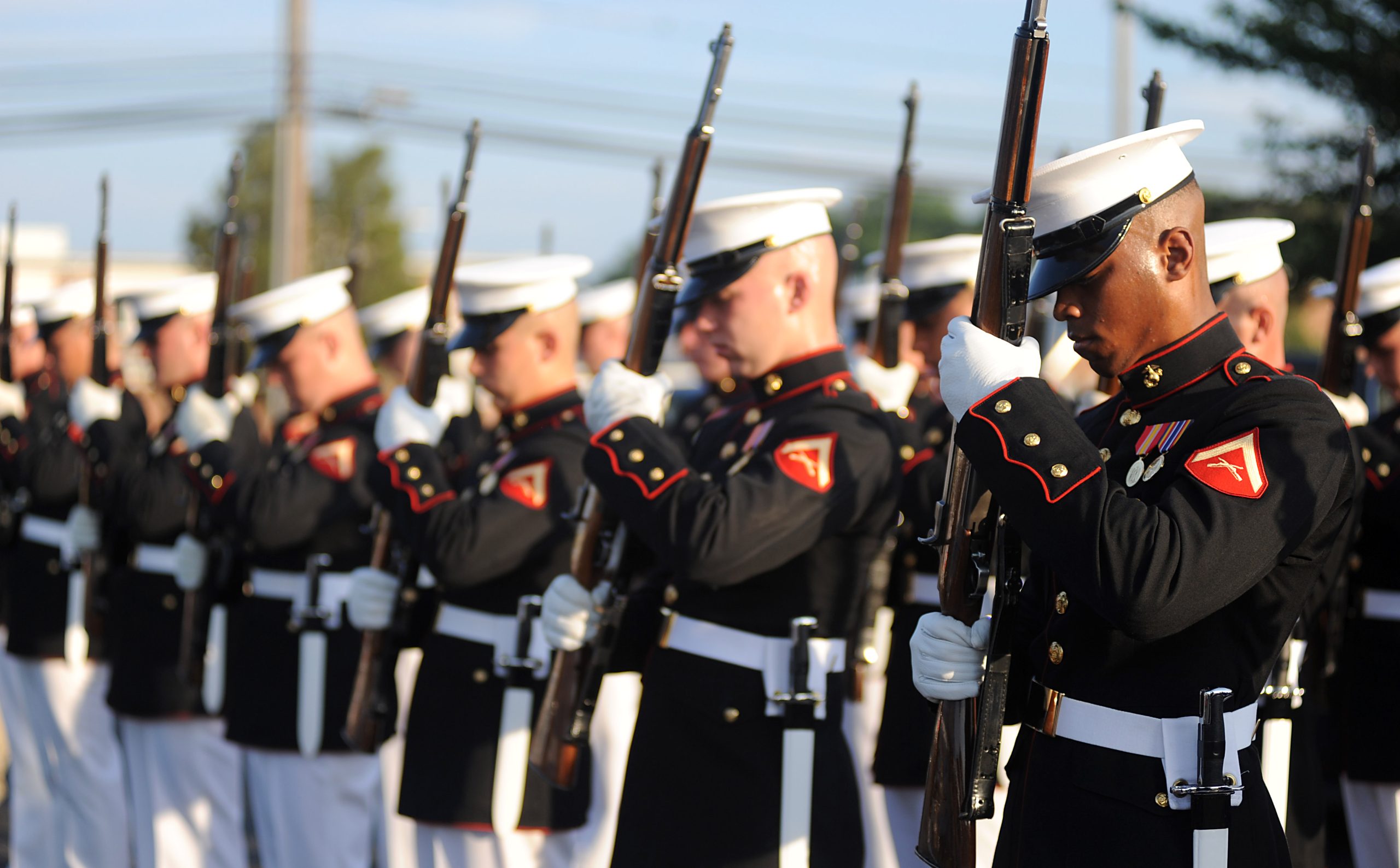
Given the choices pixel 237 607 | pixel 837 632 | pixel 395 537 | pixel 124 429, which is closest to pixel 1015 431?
pixel 837 632

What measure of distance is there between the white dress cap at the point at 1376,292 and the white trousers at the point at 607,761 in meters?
2.62

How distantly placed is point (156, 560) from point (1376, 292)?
459 centimetres

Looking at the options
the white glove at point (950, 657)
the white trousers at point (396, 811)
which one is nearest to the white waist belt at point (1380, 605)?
the white glove at point (950, 657)

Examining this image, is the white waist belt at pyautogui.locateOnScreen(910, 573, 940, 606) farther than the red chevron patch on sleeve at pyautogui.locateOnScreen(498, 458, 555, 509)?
Yes

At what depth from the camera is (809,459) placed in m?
3.48

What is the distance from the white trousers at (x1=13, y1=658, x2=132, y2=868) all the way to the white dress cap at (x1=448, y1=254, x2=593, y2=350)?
2533mm

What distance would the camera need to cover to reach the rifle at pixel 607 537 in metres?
3.71

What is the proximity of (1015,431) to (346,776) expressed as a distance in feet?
11.3

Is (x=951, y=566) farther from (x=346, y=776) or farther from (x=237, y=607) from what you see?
(x=237, y=607)

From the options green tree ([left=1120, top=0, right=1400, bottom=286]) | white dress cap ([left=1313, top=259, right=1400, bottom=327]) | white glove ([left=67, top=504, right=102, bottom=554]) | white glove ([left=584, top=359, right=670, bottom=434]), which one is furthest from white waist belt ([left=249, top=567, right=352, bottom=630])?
green tree ([left=1120, top=0, right=1400, bottom=286])

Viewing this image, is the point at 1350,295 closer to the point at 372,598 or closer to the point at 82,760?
the point at 372,598

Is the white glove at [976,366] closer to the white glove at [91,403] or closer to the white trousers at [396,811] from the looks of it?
the white trousers at [396,811]

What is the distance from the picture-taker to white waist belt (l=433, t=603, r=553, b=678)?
14.3ft

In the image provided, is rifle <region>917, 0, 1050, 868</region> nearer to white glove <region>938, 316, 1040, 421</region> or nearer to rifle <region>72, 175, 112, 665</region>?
white glove <region>938, 316, 1040, 421</region>
